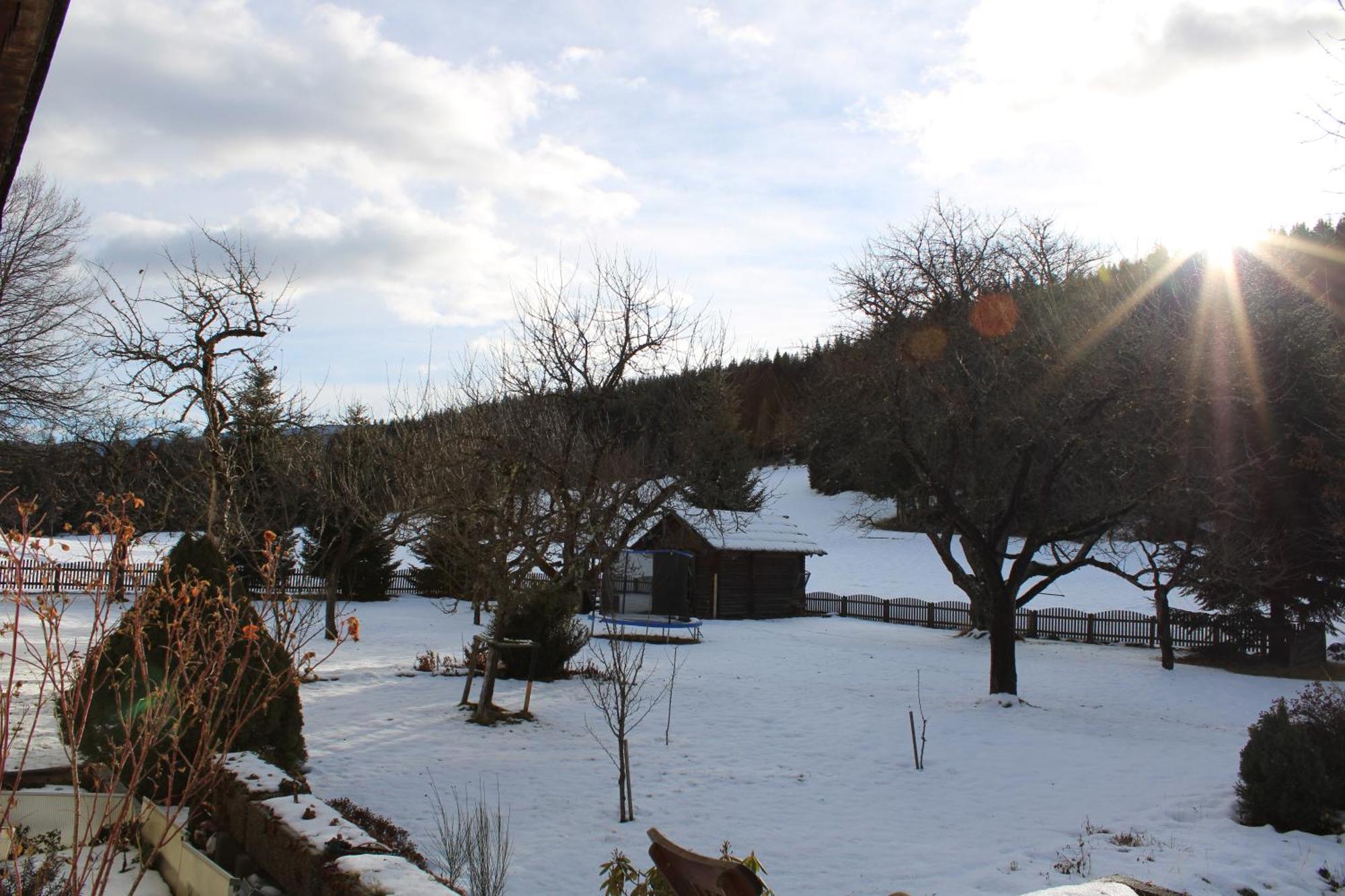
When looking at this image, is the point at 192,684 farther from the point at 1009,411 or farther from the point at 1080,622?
the point at 1080,622

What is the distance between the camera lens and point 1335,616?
21.9 m

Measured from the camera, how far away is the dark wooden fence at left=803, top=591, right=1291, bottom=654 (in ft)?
75.2

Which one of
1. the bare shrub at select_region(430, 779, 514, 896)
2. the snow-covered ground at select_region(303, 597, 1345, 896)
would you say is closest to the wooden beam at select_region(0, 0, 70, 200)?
the bare shrub at select_region(430, 779, 514, 896)

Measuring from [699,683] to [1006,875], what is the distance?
10.1 m

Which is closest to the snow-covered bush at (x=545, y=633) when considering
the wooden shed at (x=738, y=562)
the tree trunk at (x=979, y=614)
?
the wooden shed at (x=738, y=562)

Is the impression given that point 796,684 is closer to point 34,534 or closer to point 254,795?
point 254,795

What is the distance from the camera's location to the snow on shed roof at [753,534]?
29.6 metres

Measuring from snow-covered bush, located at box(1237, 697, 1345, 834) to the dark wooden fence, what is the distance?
51.0 feet

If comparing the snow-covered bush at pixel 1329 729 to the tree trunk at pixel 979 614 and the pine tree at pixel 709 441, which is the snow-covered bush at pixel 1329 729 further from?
the tree trunk at pixel 979 614

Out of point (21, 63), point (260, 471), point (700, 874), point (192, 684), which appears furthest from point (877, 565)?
point (21, 63)

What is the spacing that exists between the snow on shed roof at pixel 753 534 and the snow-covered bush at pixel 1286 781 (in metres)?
18.6

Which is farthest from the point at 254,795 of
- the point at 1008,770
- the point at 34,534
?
the point at 1008,770

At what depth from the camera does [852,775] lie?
11.3 meters

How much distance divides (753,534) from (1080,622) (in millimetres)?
10470
